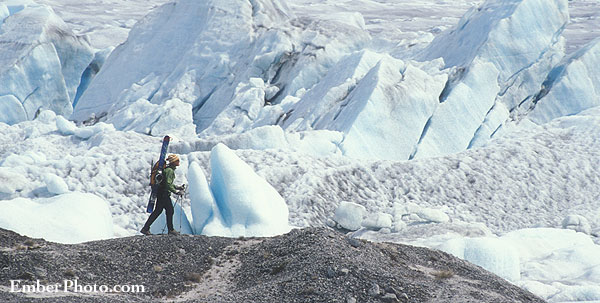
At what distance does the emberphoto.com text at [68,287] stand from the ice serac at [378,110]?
1320 centimetres

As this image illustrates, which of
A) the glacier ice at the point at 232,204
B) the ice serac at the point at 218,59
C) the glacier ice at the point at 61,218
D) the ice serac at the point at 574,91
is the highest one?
the glacier ice at the point at 232,204

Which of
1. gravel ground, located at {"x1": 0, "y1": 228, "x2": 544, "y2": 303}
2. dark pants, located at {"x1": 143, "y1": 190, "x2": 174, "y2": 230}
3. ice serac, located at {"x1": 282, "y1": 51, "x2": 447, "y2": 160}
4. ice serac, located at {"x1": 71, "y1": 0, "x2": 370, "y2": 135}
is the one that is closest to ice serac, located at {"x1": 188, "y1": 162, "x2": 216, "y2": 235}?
dark pants, located at {"x1": 143, "y1": 190, "x2": 174, "y2": 230}

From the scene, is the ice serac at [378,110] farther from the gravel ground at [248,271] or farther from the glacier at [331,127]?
the gravel ground at [248,271]

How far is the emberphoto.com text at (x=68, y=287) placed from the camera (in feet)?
24.7

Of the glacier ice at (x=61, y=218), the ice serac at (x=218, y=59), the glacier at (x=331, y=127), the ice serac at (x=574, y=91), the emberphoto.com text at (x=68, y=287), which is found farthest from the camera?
the ice serac at (x=218, y=59)

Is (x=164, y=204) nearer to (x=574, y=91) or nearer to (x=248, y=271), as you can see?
(x=248, y=271)

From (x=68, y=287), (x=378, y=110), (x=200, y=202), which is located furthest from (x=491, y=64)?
(x=68, y=287)

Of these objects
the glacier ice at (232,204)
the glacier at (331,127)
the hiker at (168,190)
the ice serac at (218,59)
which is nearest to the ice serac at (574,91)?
the glacier at (331,127)

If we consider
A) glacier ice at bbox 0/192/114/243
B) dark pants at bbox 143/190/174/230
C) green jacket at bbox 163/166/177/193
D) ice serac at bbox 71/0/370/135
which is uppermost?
green jacket at bbox 163/166/177/193

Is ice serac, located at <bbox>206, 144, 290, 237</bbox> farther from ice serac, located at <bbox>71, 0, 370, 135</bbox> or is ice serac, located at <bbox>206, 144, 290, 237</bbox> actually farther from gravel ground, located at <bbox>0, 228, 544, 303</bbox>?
ice serac, located at <bbox>71, 0, 370, 135</bbox>

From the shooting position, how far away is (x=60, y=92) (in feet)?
111

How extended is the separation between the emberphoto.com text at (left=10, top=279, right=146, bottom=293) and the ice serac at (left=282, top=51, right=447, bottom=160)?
13199 mm

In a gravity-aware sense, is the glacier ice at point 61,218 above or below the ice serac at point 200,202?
below

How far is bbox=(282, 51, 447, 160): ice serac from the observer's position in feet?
71.1
